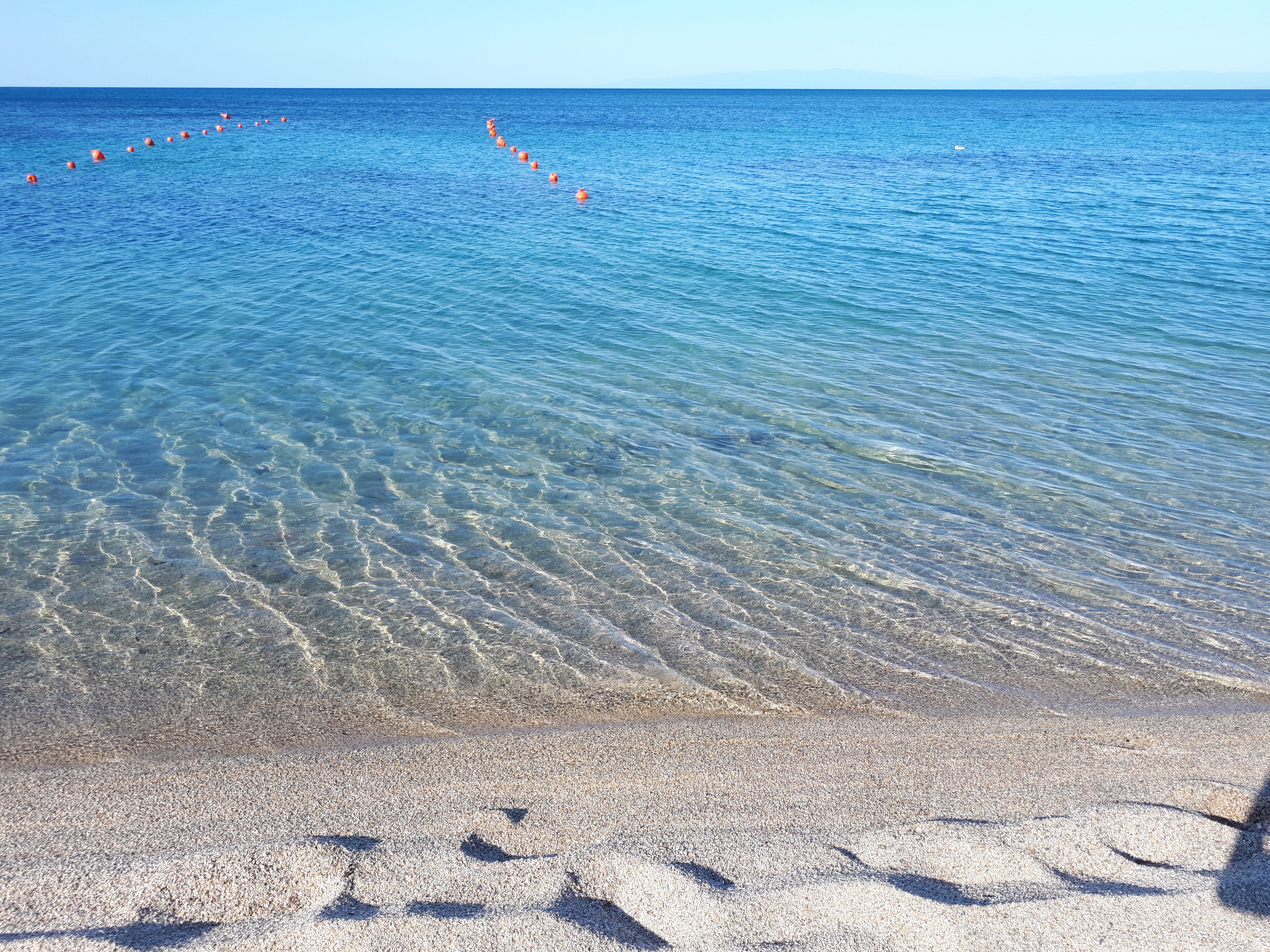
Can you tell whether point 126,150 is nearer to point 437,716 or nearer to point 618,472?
point 618,472

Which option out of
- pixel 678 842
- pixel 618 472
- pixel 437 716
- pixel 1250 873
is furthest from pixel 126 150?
pixel 1250 873

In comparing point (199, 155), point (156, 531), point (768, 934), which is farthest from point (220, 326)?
point (199, 155)

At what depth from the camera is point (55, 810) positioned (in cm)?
388

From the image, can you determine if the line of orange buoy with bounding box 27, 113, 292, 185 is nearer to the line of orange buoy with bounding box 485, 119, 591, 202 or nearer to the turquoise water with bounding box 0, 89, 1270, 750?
the line of orange buoy with bounding box 485, 119, 591, 202

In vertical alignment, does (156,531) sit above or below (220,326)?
below

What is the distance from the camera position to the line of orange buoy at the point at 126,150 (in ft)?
96.0

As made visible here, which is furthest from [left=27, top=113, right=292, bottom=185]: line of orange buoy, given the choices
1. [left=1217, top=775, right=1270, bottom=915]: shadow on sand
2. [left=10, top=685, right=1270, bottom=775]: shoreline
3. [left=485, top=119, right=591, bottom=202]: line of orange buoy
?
[left=1217, top=775, right=1270, bottom=915]: shadow on sand

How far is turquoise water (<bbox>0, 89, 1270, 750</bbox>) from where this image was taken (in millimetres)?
5336

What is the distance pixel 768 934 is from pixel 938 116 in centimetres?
9701

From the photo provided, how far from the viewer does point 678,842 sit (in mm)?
3611

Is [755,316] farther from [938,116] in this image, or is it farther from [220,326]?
[938,116]

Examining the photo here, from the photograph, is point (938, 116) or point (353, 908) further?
point (938, 116)

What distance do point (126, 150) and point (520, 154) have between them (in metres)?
19.6

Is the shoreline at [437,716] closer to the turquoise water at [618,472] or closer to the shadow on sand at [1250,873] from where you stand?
the turquoise water at [618,472]
